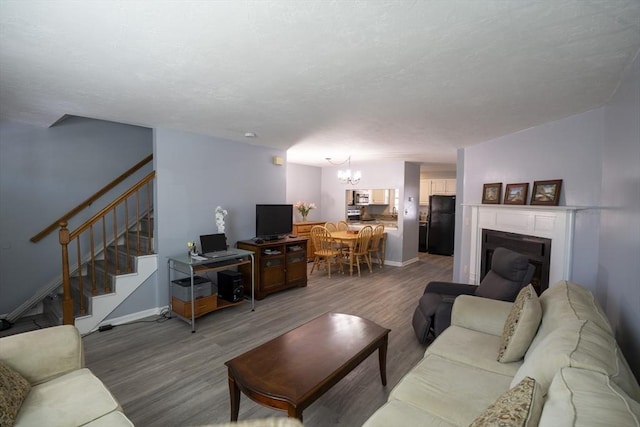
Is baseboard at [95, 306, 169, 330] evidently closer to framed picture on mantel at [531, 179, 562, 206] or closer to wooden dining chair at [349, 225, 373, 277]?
wooden dining chair at [349, 225, 373, 277]

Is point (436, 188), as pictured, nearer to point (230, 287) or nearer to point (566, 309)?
point (230, 287)

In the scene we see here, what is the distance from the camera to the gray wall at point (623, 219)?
1.67 meters

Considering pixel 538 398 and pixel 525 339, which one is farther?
pixel 525 339

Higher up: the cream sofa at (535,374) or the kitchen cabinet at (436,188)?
the kitchen cabinet at (436,188)

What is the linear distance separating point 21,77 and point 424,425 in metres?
3.32

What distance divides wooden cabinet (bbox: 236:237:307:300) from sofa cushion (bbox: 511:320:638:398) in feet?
11.2

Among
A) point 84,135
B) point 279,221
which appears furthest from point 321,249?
point 84,135

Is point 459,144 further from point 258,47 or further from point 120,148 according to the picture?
point 120,148

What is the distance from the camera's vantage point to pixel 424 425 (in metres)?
1.29

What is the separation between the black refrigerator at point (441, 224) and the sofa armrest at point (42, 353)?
25.1 feet

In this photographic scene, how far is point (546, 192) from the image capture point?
10.8ft

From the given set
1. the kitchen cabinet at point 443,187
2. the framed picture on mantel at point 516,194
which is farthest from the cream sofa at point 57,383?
the kitchen cabinet at point 443,187

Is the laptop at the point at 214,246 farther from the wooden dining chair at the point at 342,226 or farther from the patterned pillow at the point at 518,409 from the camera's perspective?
the wooden dining chair at the point at 342,226

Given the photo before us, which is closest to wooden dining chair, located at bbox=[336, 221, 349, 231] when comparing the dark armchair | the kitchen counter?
the kitchen counter
